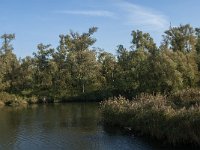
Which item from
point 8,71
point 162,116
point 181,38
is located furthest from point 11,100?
point 162,116

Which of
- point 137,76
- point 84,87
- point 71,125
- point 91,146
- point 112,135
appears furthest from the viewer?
point 84,87

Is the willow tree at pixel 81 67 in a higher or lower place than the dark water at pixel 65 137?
higher

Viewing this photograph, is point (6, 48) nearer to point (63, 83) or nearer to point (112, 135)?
point (63, 83)

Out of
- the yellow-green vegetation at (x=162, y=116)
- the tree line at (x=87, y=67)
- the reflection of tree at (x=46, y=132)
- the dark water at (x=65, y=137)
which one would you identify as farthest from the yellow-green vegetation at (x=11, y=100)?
the yellow-green vegetation at (x=162, y=116)

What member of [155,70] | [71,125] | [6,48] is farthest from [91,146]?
[6,48]

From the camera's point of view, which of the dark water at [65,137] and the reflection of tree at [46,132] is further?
the reflection of tree at [46,132]

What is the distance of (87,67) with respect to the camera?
11206 centimetres

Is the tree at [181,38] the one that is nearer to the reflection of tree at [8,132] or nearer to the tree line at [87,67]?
the tree line at [87,67]

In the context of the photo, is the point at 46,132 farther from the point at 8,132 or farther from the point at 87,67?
the point at 87,67

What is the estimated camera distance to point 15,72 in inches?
4439

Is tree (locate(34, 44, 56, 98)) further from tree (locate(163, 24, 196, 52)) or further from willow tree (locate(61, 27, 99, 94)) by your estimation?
tree (locate(163, 24, 196, 52))

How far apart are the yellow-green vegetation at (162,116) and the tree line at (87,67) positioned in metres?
51.7

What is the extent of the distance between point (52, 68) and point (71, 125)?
63.0 meters

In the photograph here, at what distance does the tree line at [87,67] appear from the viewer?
338ft
